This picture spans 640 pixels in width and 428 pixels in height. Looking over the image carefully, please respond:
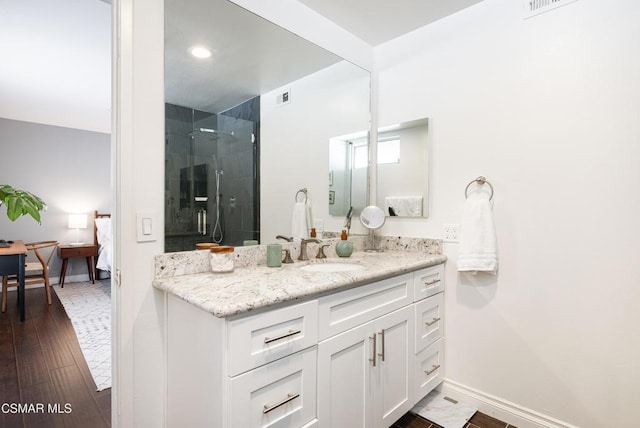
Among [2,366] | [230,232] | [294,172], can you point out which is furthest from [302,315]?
[2,366]

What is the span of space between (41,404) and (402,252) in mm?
2370

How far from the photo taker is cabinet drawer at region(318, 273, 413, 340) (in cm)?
126

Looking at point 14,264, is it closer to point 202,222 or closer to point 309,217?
point 202,222

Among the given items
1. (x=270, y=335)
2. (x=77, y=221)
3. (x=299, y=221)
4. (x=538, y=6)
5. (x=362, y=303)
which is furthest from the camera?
(x=77, y=221)

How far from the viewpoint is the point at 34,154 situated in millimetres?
4816

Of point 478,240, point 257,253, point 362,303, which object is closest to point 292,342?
point 362,303

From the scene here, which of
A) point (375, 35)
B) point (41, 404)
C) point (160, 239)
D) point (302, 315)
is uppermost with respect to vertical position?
Answer: point (375, 35)

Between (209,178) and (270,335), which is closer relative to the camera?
(270,335)

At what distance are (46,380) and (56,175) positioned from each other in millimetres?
3931

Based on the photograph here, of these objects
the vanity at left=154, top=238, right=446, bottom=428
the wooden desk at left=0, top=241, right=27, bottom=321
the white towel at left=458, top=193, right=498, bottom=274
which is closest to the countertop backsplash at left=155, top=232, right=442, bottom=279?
the vanity at left=154, top=238, right=446, bottom=428

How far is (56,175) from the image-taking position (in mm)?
5004

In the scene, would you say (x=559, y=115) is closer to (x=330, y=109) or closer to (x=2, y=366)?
(x=330, y=109)

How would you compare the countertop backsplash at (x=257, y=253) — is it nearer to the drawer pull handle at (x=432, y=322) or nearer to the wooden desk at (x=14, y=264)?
the drawer pull handle at (x=432, y=322)

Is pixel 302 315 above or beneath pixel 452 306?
above
